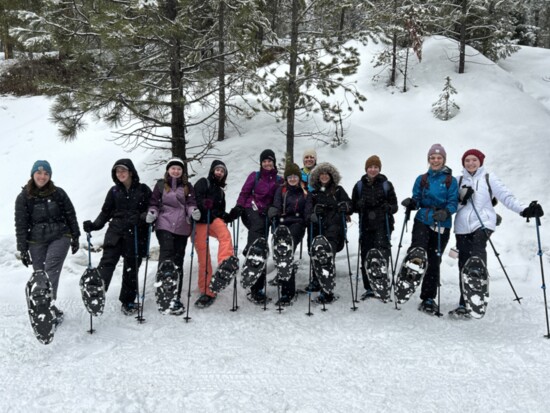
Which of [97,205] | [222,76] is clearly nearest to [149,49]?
[222,76]

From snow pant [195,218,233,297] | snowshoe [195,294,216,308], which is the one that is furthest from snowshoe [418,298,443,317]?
snowshoe [195,294,216,308]

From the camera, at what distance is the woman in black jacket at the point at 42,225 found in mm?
5219

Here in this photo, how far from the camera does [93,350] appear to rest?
15.1 ft

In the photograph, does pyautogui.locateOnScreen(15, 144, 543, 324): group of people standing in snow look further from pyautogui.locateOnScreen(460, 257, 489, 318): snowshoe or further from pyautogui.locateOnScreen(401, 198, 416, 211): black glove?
pyautogui.locateOnScreen(460, 257, 489, 318): snowshoe

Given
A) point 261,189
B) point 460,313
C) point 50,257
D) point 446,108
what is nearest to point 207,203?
point 261,189

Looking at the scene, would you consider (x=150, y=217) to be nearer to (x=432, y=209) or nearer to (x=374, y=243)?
(x=374, y=243)

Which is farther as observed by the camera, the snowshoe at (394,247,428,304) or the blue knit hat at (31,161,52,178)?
the snowshoe at (394,247,428,304)

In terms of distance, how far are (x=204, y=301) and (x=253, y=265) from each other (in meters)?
0.98

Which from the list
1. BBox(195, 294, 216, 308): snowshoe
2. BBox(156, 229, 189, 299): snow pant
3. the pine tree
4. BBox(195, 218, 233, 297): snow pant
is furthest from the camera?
the pine tree

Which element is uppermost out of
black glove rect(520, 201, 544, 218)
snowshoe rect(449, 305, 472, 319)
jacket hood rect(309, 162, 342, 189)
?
jacket hood rect(309, 162, 342, 189)

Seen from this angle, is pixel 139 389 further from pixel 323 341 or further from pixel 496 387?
pixel 496 387

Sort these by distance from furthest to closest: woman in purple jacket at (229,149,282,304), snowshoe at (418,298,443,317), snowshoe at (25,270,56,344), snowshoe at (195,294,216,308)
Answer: woman in purple jacket at (229,149,282,304), snowshoe at (195,294,216,308), snowshoe at (418,298,443,317), snowshoe at (25,270,56,344)

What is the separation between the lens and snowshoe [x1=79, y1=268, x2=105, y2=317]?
16.5 ft

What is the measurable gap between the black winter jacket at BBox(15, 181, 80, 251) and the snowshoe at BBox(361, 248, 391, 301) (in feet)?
14.3
